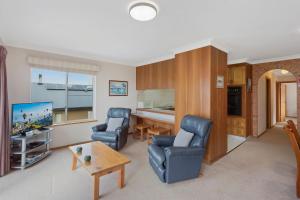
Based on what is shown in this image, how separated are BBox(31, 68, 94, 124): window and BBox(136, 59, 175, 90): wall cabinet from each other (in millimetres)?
1603

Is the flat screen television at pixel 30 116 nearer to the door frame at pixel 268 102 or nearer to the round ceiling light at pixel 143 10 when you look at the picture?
the round ceiling light at pixel 143 10

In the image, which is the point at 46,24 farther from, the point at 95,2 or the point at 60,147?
the point at 60,147

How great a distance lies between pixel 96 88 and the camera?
4543mm

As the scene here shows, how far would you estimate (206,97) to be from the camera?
3051mm

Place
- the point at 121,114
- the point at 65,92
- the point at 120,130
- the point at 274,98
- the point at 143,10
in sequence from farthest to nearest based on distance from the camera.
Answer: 1. the point at 274,98
2. the point at 121,114
3. the point at 65,92
4. the point at 120,130
5. the point at 143,10

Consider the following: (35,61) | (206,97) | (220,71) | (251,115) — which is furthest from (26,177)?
(251,115)

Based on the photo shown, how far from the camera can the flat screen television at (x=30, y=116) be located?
9.41 feet

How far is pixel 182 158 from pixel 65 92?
3.46 m

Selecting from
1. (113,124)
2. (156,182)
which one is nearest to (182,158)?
(156,182)

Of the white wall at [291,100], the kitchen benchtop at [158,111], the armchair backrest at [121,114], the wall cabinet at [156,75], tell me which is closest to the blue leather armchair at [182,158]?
the armchair backrest at [121,114]

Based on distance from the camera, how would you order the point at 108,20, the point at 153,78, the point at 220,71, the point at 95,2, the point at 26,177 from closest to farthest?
the point at 95,2, the point at 108,20, the point at 26,177, the point at 220,71, the point at 153,78

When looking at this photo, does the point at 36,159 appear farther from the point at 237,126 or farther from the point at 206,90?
the point at 237,126

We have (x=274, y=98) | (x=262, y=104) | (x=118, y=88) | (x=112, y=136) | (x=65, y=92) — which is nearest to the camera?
(x=112, y=136)

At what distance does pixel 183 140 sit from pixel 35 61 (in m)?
3.60
